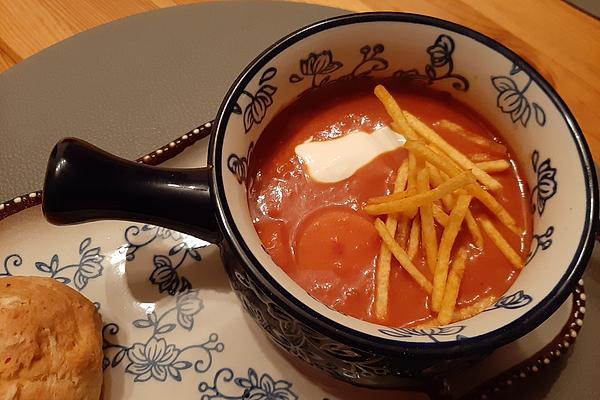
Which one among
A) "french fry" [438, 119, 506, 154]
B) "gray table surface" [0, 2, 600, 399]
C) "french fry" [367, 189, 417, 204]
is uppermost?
"gray table surface" [0, 2, 600, 399]

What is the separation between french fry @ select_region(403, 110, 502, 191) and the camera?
96cm

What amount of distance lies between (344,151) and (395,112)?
Answer: 10 cm

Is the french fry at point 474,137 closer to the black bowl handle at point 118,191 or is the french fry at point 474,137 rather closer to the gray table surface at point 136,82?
the gray table surface at point 136,82

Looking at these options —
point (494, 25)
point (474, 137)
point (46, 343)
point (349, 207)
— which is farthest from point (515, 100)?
point (46, 343)

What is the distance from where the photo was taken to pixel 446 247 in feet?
2.86

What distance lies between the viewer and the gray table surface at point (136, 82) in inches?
47.9

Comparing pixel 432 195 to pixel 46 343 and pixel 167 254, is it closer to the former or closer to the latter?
pixel 167 254

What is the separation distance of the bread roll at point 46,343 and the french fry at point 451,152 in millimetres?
574

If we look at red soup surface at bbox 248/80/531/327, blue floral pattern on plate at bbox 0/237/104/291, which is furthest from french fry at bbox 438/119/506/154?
blue floral pattern on plate at bbox 0/237/104/291

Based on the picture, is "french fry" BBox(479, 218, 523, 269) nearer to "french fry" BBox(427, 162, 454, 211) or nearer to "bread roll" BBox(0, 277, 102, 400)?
"french fry" BBox(427, 162, 454, 211)

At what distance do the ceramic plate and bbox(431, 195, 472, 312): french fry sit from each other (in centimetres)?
16

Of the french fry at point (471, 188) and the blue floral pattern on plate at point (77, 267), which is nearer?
the french fry at point (471, 188)

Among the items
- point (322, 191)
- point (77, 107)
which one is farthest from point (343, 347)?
point (77, 107)

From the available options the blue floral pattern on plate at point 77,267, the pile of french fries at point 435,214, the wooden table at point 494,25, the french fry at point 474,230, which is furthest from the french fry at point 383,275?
the wooden table at point 494,25
